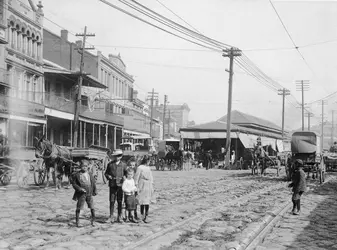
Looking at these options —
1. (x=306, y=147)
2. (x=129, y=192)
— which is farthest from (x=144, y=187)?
(x=306, y=147)

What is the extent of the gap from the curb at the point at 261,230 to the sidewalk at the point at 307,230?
11 centimetres

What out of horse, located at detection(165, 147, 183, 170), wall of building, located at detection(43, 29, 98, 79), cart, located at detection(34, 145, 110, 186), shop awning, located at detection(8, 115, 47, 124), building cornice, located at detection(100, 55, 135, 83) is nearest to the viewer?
cart, located at detection(34, 145, 110, 186)

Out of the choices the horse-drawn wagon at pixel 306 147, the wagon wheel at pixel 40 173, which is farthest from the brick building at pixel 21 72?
the horse-drawn wagon at pixel 306 147

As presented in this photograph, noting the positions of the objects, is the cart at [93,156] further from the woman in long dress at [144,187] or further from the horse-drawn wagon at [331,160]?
the horse-drawn wagon at [331,160]

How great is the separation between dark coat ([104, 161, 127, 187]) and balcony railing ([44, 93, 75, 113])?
24163 mm

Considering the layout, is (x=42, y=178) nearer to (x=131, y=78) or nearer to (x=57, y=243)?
(x=57, y=243)

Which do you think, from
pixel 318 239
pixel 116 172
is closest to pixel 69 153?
pixel 116 172

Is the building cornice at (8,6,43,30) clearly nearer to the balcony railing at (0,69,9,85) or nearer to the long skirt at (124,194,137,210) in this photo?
the balcony railing at (0,69,9,85)

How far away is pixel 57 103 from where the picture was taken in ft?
115

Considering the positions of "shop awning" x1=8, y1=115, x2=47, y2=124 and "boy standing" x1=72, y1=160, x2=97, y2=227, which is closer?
"boy standing" x1=72, y1=160, x2=97, y2=227

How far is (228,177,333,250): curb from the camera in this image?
794 cm

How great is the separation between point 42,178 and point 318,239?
1250 centimetres

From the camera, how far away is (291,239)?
28.5ft

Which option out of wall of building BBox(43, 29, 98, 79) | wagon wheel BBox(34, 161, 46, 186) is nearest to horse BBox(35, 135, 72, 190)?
wagon wheel BBox(34, 161, 46, 186)
